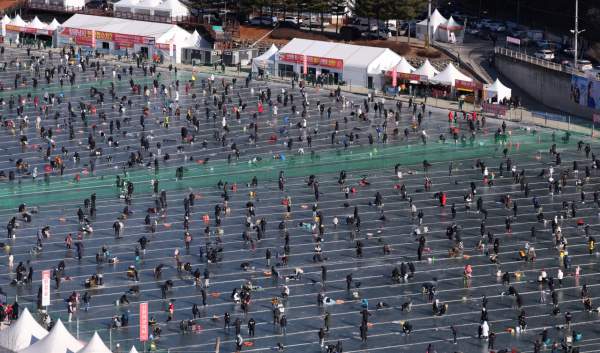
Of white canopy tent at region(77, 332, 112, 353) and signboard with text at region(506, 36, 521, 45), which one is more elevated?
signboard with text at region(506, 36, 521, 45)

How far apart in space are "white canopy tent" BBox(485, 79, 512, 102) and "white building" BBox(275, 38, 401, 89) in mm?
9272

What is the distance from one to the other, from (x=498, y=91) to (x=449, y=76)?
430 cm

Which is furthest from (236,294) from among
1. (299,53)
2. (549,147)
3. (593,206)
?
(299,53)

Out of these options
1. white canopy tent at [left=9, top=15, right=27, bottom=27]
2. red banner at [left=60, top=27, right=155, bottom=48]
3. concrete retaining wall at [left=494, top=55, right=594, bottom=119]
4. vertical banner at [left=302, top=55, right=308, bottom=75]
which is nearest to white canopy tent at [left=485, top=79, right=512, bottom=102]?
concrete retaining wall at [left=494, top=55, right=594, bottom=119]

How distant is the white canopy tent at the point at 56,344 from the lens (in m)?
75.7

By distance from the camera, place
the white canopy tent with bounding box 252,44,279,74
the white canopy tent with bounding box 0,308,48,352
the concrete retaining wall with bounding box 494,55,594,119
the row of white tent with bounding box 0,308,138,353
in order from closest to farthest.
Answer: the row of white tent with bounding box 0,308,138,353 → the white canopy tent with bounding box 0,308,48,352 → the concrete retaining wall with bounding box 494,55,594,119 → the white canopy tent with bounding box 252,44,279,74

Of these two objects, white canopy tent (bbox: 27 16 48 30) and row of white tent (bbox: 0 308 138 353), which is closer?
row of white tent (bbox: 0 308 138 353)

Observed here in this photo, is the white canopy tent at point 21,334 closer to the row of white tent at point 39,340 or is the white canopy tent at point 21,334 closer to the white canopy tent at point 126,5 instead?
the row of white tent at point 39,340

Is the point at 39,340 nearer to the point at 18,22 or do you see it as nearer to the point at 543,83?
the point at 543,83

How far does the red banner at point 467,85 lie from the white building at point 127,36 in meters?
25.4

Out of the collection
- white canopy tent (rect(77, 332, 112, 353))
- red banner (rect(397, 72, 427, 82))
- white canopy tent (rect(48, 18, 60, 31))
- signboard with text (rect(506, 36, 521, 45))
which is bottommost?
white canopy tent (rect(77, 332, 112, 353))

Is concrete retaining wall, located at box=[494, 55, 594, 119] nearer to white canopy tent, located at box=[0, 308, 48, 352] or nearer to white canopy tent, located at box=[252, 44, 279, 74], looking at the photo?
white canopy tent, located at box=[252, 44, 279, 74]

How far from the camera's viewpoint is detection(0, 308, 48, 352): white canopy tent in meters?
77.2

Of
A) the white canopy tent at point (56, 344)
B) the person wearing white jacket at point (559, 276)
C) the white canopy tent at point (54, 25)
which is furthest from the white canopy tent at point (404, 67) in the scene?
the white canopy tent at point (56, 344)
